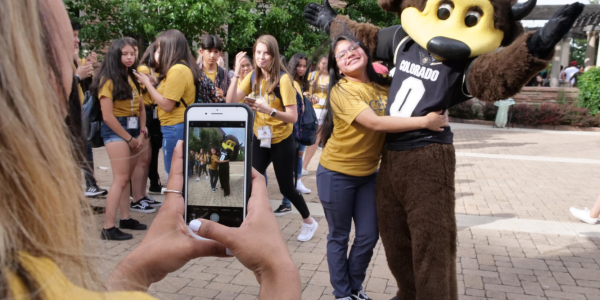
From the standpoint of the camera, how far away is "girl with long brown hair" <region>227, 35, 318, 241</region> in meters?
4.27

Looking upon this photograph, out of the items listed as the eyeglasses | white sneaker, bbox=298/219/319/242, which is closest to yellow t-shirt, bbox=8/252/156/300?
the eyeglasses

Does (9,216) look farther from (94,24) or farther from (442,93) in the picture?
(94,24)

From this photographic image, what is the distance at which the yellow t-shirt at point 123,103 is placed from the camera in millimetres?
4316

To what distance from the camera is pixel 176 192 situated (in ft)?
4.43

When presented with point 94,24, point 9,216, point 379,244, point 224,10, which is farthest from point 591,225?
point 94,24

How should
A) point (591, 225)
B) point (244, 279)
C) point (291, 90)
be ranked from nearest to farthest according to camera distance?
point (244, 279) → point (291, 90) → point (591, 225)

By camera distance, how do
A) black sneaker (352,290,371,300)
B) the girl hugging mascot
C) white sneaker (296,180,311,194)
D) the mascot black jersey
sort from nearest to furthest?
the girl hugging mascot < the mascot black jersey < black sneaker (352,290,371,300) < white sneaker (296,180,311,194)

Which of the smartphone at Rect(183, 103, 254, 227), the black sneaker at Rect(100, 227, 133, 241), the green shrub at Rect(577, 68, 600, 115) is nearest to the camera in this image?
the smartphone at Rect(183, 103, 254, 227)

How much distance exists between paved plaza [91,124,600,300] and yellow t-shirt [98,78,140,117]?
3.56ft

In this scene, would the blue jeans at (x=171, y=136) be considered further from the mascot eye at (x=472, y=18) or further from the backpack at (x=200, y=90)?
the mascot eye at (x=472, y=18)

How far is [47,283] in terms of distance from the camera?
56cm

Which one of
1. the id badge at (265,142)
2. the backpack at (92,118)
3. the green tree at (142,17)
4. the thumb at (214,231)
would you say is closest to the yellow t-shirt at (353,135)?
the id badge at (265,142)

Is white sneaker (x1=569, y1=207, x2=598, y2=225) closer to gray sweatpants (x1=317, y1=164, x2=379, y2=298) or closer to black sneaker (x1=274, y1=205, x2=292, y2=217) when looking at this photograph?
black sneaker (x1=274, y1=205, x2=292, y2=217)

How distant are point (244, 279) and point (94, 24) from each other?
33.9ft
